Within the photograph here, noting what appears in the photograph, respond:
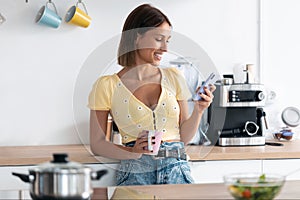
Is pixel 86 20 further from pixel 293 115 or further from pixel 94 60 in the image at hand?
pixel 293 115

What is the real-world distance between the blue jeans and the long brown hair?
0.42 m

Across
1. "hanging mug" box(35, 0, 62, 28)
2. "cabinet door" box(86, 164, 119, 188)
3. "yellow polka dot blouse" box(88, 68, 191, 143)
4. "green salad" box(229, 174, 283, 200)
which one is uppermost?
"hanging mug" box(35, 0, 62, 28)

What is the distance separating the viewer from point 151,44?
8.54 feet

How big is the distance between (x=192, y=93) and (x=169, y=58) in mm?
340

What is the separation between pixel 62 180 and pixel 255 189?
0.46 meters

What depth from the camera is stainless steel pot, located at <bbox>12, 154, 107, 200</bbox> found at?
55.8 inches

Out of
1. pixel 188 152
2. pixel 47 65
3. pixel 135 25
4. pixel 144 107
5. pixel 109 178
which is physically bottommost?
pixel 109 178

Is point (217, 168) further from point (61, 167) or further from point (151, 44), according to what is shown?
point (61, 167)

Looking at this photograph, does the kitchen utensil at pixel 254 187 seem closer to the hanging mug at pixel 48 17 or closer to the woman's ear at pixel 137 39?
the woman's ear at pixel 137 39

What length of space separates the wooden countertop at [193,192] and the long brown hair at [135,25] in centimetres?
89

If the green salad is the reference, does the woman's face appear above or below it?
above

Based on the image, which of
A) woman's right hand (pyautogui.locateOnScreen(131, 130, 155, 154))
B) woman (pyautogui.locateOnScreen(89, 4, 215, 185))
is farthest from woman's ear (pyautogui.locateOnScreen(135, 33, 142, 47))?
woman's right hand (pyautogui.locateOnScreen(131, 130, 155, 154))

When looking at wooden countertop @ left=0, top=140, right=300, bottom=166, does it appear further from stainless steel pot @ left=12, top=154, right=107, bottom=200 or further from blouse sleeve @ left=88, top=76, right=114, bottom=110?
stainless steel pot @ left=12, top=154, right=107, bottom=200

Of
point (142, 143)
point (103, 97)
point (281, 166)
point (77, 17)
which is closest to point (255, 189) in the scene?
point (142, 143)
